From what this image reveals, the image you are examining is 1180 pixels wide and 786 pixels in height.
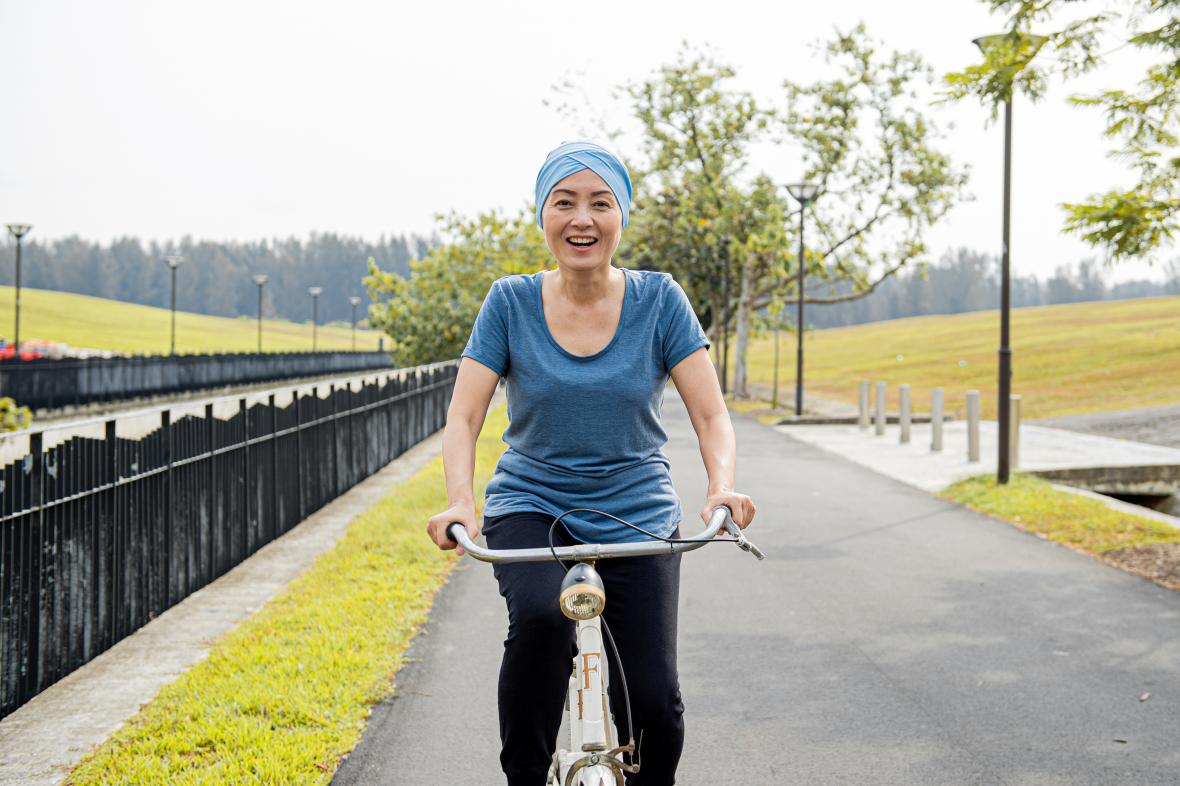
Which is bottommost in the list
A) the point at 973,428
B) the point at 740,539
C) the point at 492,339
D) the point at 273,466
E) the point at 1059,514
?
the point at 1059,514

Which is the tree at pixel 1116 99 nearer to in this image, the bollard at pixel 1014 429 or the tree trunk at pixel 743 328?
the bollard at pixel 1014 429

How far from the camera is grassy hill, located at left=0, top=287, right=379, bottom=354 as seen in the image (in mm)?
111812

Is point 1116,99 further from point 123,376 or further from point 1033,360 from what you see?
point 1033,360

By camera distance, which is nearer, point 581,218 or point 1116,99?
point 581,218

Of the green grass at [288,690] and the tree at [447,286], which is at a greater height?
the tree at [447,286]

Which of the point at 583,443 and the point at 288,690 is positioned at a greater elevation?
the point at 583,443

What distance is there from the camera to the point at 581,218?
2.92 m

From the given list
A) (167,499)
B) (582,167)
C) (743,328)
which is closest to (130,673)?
(167,499)

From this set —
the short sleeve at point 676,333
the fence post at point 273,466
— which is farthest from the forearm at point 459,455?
the fence post at point 273,466

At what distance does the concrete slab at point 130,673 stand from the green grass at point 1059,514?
6.08m

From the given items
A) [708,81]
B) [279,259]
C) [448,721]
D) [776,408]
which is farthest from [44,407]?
[279,259]

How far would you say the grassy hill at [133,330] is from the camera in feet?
367

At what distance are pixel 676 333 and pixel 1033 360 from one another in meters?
57.1

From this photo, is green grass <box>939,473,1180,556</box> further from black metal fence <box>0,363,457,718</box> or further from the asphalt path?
black metal fence <box>0,363,457,718</box>
